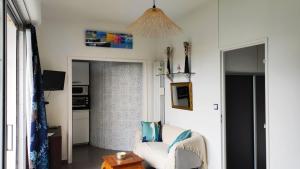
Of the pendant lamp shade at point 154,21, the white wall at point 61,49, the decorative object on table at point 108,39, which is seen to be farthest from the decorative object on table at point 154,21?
the white wall at point 61,49

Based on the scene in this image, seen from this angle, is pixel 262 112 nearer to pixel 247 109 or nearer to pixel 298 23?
pixel 247 109

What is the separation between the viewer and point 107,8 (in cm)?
396

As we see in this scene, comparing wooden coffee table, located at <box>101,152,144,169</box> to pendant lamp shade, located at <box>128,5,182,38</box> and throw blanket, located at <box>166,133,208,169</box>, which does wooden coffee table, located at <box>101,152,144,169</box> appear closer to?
throw blanket, located at <box>166,133,208,169</box>

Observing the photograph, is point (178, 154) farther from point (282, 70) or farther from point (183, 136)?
point (282, 70)

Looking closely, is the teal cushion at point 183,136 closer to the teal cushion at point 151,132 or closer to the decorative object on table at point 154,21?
the teal cushion at point 151,132

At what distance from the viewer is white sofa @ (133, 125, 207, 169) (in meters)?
3.34

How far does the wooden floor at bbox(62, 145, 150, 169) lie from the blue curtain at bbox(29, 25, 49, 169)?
3.28ft

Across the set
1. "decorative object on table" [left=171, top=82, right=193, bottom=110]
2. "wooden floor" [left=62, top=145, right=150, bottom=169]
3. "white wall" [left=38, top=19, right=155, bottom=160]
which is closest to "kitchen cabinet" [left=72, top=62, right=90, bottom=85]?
"white wall" [left=38, top=19, right=155, bottom=160]

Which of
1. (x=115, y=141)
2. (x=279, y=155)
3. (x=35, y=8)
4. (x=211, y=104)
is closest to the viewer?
(x=279, y=155)

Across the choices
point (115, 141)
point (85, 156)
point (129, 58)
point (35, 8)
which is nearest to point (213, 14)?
point (129, 58)

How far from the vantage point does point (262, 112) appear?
3.71m

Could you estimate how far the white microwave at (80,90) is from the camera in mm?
5852

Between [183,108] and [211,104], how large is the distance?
0.87 m

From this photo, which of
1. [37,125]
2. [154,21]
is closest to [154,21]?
[154,21]
